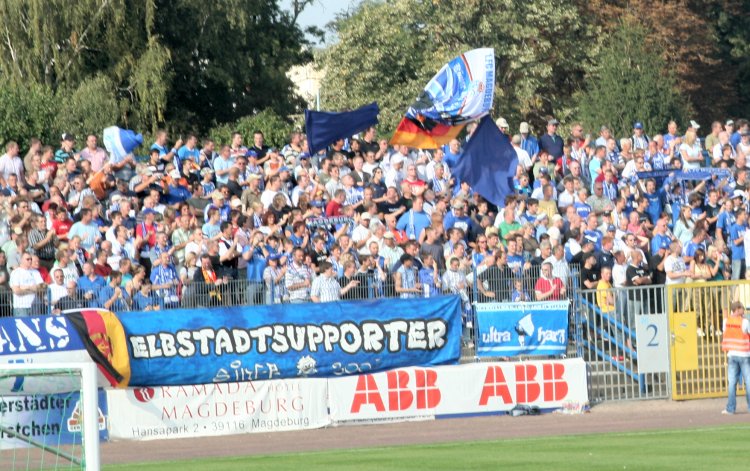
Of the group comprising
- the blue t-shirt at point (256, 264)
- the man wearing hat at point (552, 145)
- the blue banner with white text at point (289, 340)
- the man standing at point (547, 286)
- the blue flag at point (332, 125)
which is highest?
the blue flag at point (332, 125)

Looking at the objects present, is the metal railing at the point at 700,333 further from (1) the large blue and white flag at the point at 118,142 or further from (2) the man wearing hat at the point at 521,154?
(1) the large blue and white flag at the point at 118,142

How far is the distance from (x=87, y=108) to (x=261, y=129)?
5.86 m

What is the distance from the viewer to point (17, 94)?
34719 mm

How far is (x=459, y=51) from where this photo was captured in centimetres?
5375

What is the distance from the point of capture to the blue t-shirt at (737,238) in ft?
89.5

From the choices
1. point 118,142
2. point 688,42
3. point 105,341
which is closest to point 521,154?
point 118,142

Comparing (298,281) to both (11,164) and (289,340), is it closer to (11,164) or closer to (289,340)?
(289,340)

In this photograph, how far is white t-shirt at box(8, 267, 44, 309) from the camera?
70.1 ft

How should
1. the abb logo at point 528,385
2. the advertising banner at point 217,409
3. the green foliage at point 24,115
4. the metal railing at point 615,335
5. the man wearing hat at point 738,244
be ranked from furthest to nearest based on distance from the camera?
the green foliage at point 24,115
the man wearing hat at point 738,244
the metal railing at point 615,335
the abb logo at point 528,385
the advertising banner at point 217,409

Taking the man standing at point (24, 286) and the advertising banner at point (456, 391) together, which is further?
the advertising banner at point (456, 391)

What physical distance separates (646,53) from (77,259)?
109 ft

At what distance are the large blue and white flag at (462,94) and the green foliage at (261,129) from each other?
1435cm

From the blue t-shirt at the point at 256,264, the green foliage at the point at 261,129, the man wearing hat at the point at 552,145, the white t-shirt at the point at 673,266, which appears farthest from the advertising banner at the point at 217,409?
the green foliage at the point at 261,129

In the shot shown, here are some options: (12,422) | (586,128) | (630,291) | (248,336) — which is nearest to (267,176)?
(248,336)
